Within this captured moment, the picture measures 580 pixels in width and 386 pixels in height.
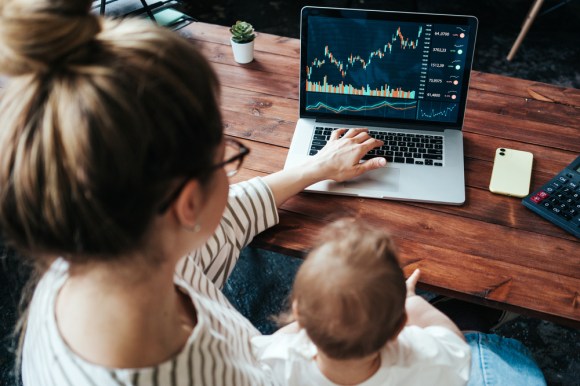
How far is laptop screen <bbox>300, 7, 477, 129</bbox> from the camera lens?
1094 mm

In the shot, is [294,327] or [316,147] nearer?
[294,327]

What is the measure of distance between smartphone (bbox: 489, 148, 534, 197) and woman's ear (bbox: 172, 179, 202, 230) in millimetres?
700

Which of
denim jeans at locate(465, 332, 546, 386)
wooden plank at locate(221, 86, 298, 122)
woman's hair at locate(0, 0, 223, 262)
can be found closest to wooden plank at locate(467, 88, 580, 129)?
wooden plank at locate(221, 86, 298, 122)

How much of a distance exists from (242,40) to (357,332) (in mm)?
944

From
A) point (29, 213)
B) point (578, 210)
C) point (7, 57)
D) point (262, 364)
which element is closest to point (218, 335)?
point (262, 364)

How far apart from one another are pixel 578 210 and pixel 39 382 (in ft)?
3.13

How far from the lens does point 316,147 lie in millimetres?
1174

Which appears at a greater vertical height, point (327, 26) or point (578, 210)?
point (327, 26)

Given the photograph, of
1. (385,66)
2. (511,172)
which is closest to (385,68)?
(385,66)

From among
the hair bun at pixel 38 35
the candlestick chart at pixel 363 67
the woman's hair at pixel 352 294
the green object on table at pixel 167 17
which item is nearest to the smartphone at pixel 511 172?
the candlestick chart at pixel 363 67

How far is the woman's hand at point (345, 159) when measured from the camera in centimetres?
106

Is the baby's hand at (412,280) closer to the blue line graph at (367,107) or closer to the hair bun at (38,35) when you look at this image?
the blue line graph at (367,107)

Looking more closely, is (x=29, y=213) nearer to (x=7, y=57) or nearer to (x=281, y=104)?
(x=7, y=57)

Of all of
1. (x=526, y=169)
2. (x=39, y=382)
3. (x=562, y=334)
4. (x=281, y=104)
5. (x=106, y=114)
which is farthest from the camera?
(x=562, y=334)
